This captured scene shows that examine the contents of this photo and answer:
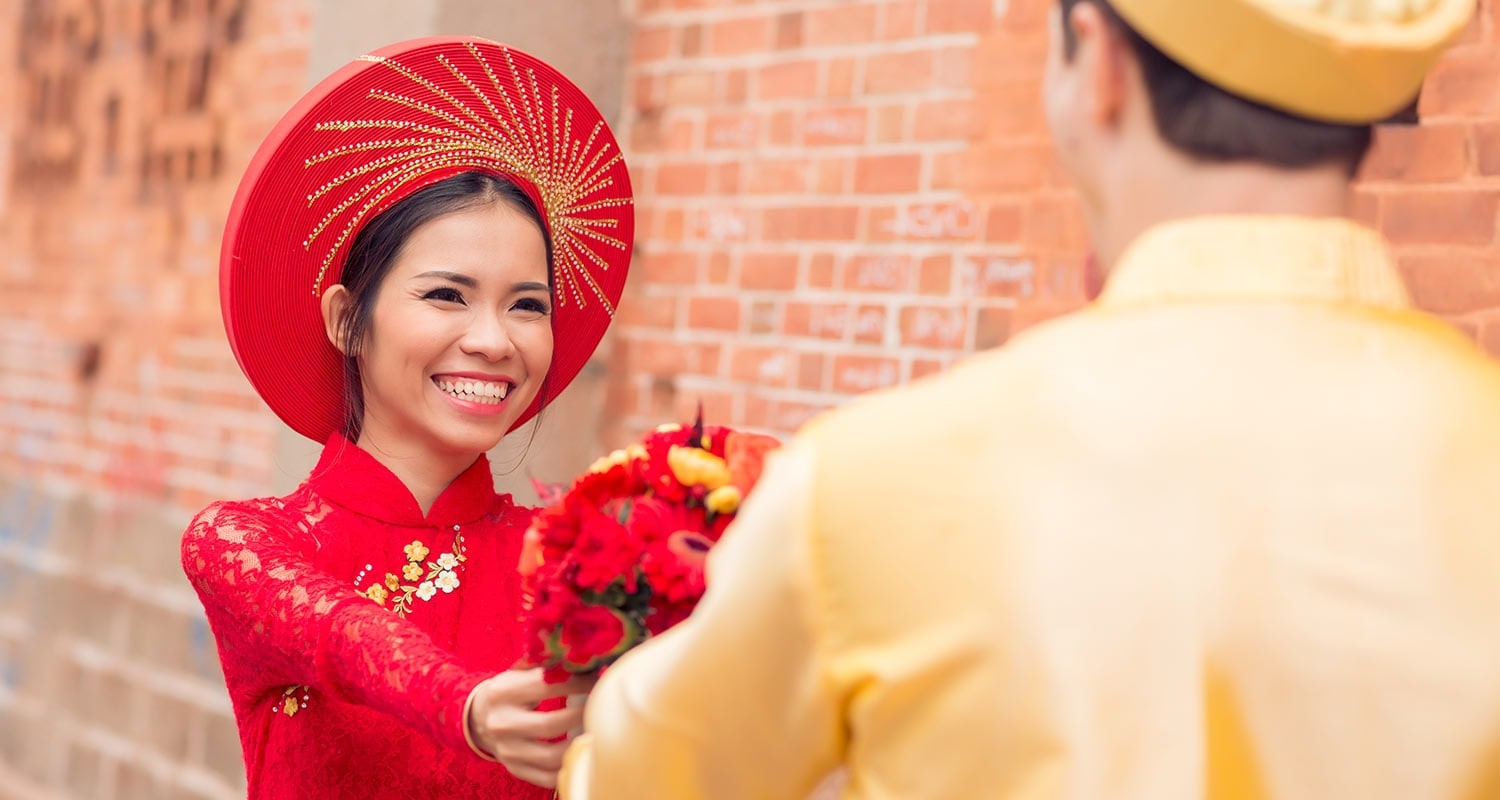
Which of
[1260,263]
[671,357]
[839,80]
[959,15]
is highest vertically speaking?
[959,15]

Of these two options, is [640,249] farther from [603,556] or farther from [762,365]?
[603,556]

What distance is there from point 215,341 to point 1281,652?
13.8 ft

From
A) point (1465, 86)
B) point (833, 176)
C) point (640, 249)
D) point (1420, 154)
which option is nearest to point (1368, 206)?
point (1420, 154)

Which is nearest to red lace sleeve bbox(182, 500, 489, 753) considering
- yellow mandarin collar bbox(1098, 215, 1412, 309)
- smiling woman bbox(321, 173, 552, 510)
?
smiling woman bbox(321, 173, 552, 510)

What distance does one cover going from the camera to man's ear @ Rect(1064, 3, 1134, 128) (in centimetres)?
114

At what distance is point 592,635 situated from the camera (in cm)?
139

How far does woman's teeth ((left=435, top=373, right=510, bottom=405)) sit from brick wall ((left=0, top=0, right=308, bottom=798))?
8.36ft

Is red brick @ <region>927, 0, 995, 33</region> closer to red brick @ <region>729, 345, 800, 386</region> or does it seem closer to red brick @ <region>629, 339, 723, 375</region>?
red brick @ <region>729, 345, 800, 386</region>

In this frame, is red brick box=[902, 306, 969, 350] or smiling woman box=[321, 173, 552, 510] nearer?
smiling woman box=[321, 173, 552, 510]

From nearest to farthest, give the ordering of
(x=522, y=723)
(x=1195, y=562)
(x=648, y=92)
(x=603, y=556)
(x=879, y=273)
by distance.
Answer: (x=1195, y=562), (x=603, y=556), (x=522, y=723), (x=879, y=273), (x=648, y=92)

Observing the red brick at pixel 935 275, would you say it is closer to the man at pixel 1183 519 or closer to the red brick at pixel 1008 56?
the red brick at pixel 1008 56

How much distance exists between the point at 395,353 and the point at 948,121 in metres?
1.48

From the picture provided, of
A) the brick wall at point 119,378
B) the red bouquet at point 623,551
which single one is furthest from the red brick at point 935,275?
the brick wall at point 119,378

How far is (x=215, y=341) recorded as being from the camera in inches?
184
